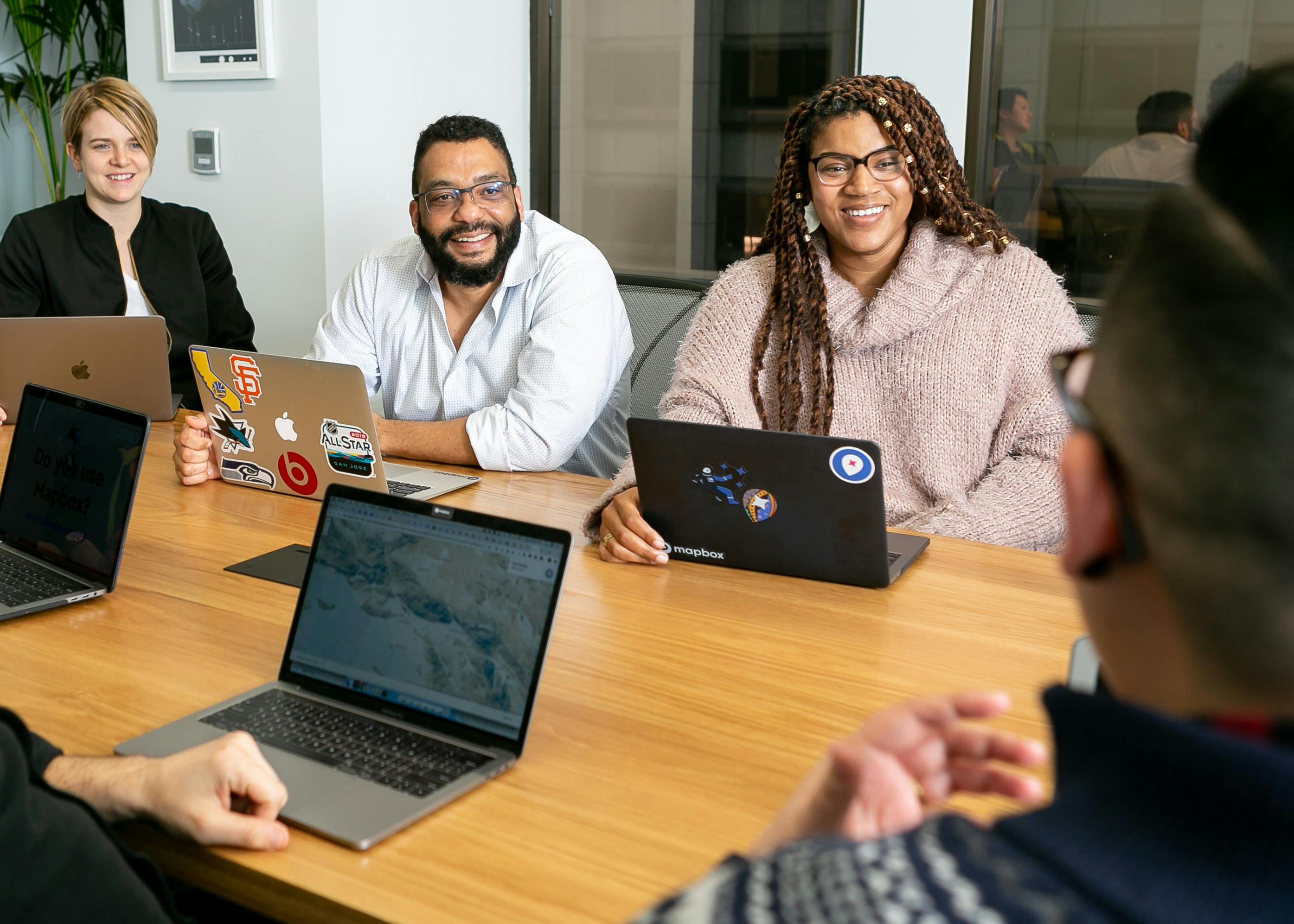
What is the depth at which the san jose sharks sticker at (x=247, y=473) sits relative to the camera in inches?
74.5

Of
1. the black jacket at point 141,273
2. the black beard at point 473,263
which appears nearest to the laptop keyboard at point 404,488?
the black beard at point 473,263

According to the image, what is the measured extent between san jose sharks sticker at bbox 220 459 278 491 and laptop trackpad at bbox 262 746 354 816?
953 millimetres

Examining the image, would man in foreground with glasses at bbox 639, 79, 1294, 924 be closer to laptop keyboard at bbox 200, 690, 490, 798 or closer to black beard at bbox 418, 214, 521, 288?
laptop keyboard at bbox 200, 690, 490, 798

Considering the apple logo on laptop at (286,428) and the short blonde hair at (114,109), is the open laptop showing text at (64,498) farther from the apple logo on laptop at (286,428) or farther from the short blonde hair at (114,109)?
the short blonde hair at (114,109)

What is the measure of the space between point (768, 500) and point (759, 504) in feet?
0.05

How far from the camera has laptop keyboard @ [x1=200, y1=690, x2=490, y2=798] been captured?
38.1 inches

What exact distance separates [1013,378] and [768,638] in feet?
2.75

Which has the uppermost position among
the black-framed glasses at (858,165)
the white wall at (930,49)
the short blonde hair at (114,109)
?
the white wall at (930,49)

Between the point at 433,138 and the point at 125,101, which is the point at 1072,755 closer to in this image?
the point at 433,138

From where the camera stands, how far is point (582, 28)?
3.67m

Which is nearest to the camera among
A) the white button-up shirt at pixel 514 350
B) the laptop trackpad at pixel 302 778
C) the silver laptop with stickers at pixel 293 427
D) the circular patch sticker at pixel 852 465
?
the laptop trackpad at pixel 302 778

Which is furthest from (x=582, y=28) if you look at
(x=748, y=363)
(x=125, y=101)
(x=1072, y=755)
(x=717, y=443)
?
(x=1072, y=755)

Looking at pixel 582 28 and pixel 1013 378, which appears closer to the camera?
pixel 1013 378

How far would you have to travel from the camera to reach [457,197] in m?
2.35
